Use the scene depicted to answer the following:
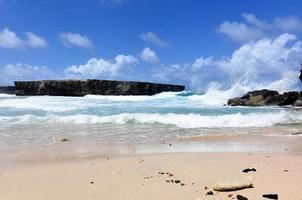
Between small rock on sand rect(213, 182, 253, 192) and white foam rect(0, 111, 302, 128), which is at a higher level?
white foam rect(0, 111, 302, 128)

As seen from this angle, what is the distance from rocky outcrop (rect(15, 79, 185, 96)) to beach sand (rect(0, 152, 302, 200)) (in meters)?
52.0

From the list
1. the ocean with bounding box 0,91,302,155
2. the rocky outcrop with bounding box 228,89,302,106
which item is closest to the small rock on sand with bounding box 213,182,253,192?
the ocean with bounding box 0,91,302,155

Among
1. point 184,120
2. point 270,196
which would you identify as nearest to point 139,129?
point 184,120

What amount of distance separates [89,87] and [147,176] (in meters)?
54.6

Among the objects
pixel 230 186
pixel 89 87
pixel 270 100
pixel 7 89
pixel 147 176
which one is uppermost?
pixel 89 87

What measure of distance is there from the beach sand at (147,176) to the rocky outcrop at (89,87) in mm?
52021

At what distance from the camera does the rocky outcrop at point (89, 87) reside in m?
60.4

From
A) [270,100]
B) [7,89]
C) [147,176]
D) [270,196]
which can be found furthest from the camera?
[7,89]

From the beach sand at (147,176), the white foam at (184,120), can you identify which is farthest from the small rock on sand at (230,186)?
the white foam at (184,120)

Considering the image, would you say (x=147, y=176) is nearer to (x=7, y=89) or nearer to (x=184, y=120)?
→ (x=184, y=120)

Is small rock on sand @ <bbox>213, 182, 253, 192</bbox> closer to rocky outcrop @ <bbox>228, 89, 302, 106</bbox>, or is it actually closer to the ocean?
the ocean

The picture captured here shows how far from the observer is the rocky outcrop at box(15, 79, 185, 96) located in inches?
2377

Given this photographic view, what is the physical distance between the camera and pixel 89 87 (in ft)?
198

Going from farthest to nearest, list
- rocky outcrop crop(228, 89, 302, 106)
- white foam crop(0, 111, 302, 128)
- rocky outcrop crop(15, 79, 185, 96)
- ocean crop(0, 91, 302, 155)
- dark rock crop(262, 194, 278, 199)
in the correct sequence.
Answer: rocky outcrop crop(15, 79, 185, 96) < rocky outcrop crop(228, 89, 302, 106) < white foam crop(0, 111, 302, 128) < ocean crop(0, 91, 302, 155) < dark rock crop(262, 194, 278, 199)
